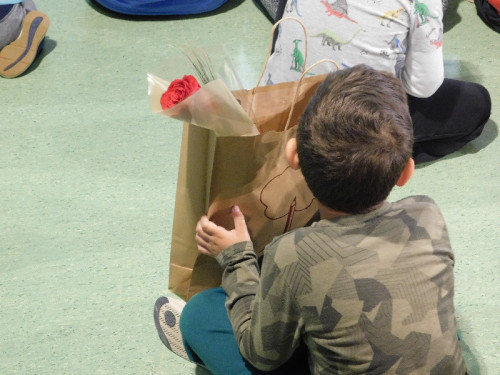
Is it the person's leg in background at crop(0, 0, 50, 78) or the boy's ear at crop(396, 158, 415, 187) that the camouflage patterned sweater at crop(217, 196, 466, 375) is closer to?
the boy's ear at crop(396, 158, 415, 187)

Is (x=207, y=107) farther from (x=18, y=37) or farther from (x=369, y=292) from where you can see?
(x=18, y=37)

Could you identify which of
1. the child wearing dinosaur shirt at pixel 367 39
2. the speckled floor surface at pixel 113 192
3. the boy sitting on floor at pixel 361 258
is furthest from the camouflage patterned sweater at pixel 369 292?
the child wearing dinosaur shirt at pixel 367 39

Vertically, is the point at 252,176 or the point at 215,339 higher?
the point at 252,176

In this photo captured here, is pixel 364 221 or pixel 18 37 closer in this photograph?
pixel 364 221

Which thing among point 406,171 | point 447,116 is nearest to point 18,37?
point 447,116

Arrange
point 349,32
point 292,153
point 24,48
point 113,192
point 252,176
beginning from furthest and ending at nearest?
point 24,48, point 113,192, point 349,32, point 252,176, point 292,153

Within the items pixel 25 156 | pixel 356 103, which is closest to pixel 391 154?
pixel 356 103

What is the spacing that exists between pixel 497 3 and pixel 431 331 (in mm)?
1972

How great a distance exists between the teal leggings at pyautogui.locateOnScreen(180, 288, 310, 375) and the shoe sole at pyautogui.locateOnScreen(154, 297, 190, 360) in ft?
0.38

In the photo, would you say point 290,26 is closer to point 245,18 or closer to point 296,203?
point 296,203

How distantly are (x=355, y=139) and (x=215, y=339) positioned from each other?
21.5 inches

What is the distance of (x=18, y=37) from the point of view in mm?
2504

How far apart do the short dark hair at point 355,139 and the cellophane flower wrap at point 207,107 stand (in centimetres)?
15

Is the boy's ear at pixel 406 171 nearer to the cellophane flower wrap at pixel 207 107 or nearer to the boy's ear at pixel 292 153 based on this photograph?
the boy's ear at pixel 292 153
